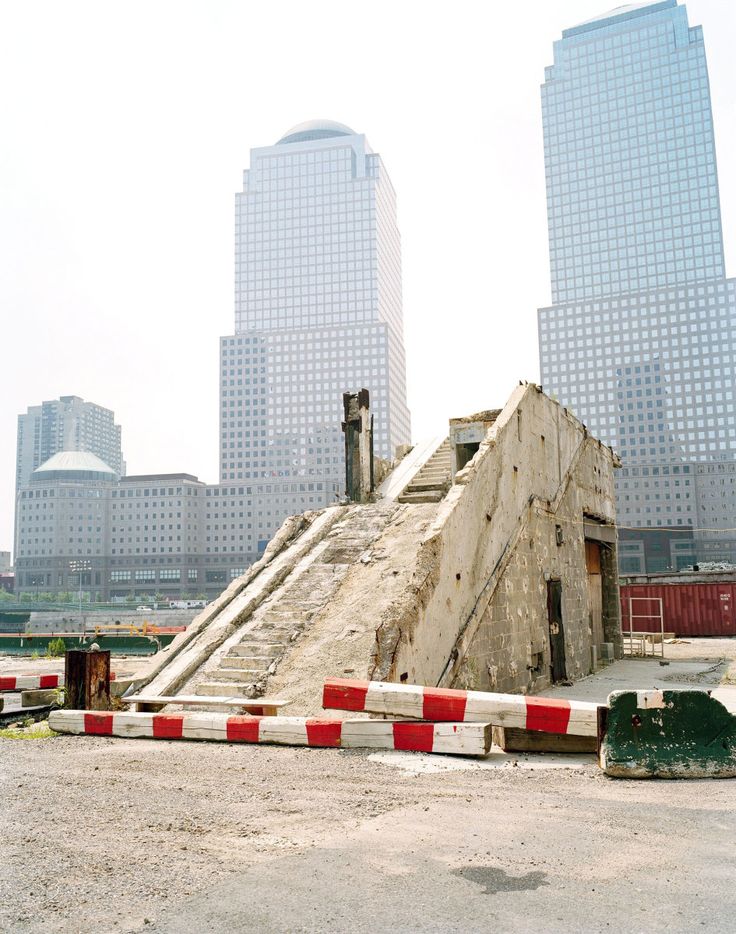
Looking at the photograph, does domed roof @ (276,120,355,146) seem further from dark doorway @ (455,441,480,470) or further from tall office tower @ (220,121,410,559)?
dark doorway @ (455,441,480,470)

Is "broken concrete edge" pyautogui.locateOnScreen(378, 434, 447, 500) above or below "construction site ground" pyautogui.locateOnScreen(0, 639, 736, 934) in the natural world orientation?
above

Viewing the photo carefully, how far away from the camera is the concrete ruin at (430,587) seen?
373 inches

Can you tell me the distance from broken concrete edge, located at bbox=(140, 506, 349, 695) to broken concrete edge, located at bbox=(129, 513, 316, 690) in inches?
1.1

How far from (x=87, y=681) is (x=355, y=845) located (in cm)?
568

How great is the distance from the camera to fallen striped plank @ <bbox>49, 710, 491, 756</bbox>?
7.04 meters

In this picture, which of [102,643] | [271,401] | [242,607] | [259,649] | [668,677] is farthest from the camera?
[271,401]

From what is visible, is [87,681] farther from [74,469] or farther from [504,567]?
[74,469]

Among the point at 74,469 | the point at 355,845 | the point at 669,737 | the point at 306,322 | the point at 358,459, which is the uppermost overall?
the point at 306,322

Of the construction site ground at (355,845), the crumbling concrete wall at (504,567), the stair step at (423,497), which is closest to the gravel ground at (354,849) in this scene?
the construction site ground at (355,845)

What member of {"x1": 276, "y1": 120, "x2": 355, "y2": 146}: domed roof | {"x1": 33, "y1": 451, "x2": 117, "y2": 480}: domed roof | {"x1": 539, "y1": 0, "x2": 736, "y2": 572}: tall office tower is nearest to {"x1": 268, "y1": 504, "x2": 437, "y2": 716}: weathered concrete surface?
{"x1": 539, "y1": 0, "x2": 736, "y2": 572}: tall office tower

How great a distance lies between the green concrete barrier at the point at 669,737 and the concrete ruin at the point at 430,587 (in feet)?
9.67

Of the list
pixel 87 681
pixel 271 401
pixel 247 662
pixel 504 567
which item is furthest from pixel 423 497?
pixel 271 401

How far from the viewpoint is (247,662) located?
9906 mm

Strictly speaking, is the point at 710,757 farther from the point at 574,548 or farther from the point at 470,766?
the point at 574,548
